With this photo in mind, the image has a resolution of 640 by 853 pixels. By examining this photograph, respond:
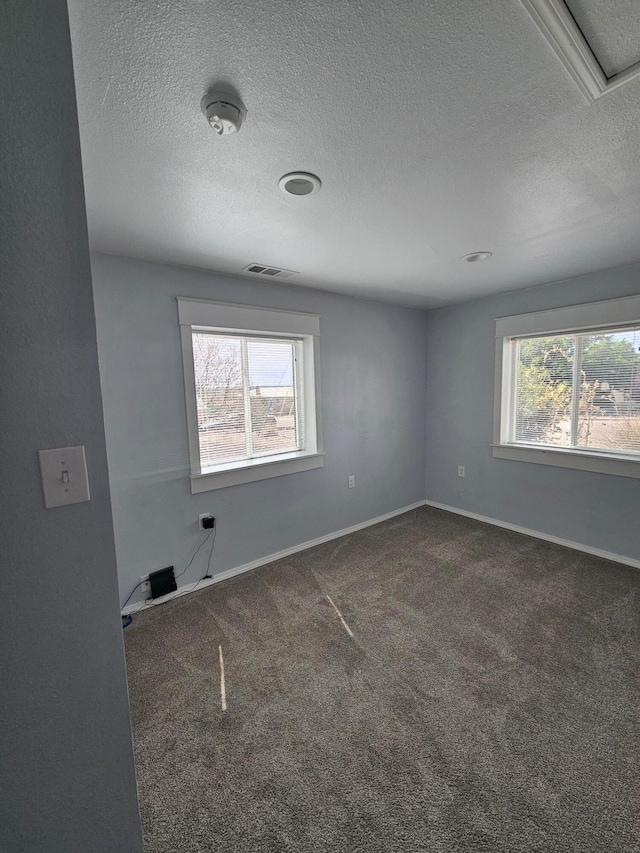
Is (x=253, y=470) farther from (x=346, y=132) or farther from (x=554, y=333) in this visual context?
(x=554, y=333)

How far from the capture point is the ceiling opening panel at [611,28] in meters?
0.84

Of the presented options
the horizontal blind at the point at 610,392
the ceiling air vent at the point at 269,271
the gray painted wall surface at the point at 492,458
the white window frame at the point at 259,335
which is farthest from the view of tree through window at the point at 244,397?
the horizontal blind at the point at 610,392

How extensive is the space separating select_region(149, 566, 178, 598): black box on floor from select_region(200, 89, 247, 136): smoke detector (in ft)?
8.44

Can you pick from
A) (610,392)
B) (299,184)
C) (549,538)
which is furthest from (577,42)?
(549,538)

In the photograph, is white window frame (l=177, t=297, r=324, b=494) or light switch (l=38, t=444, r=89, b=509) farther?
white window frame (l=177, t=297, r=324, b=494)

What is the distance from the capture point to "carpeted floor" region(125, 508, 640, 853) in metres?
1.20

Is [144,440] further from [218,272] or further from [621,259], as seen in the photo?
[621,259]

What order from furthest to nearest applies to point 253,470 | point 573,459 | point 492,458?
point 492,458 < point 573,459 < point 253,470

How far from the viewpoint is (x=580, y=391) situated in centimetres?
312

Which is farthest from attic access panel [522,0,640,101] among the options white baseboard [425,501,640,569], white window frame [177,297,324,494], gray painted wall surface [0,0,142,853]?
white baseboard [425,501,640,569]

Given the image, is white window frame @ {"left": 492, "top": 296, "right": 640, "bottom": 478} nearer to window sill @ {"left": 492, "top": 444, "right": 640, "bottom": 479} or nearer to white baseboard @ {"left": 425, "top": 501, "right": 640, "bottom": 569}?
window sill @ {"left": 492, "top": 444, "right": 640, "bottom": 479}

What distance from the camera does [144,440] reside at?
7.88 ft

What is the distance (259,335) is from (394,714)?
2646 millimetres

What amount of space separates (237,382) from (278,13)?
221cm
